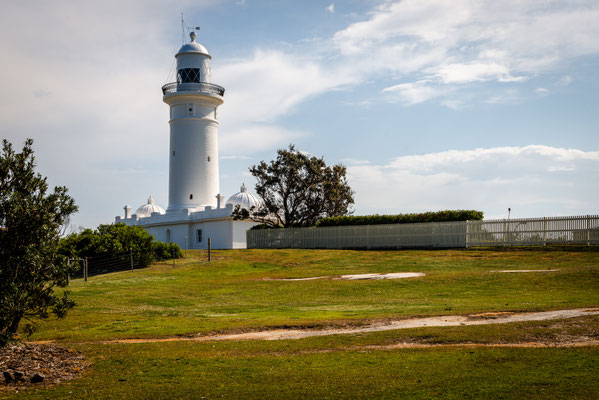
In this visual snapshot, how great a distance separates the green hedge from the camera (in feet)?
129

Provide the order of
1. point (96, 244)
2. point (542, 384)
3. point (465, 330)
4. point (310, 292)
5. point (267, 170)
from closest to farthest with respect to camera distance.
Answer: point (542, 384) < point (465, 330) < point (310, 292) < point (96, 244) < point (267, 170)

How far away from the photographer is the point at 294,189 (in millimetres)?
49250

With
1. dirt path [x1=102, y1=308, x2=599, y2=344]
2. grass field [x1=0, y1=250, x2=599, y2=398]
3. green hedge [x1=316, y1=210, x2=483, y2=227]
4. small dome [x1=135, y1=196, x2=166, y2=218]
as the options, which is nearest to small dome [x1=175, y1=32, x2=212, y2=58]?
small dome [x1=135, y1=196, x2=166, y2=218]

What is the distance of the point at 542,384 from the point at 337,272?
2212cm

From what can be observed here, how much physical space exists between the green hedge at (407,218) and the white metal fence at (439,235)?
0.64 m

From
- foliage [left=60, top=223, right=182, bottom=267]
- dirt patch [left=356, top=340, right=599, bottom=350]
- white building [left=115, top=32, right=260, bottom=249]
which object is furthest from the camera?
white building [left=115, top=32, right=260, bottom=249]

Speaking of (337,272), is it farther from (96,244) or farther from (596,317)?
(596,317)

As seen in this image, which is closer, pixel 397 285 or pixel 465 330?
pixel 465 330

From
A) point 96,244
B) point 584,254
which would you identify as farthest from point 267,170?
point 584,254

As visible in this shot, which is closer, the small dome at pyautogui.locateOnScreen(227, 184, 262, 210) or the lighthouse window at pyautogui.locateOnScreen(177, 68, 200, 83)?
the lighthouse window at pyautogui.locateOnScreen(177, 68, 200, 83)

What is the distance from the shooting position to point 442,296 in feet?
66.2

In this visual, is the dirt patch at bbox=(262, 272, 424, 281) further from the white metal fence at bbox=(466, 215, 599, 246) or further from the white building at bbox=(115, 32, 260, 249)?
the white building at bbox=(115, 32, 260, 249)

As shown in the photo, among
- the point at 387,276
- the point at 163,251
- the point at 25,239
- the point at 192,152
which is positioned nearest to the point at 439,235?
the point at 387,276

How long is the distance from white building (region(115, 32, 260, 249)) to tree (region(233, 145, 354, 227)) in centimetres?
243
